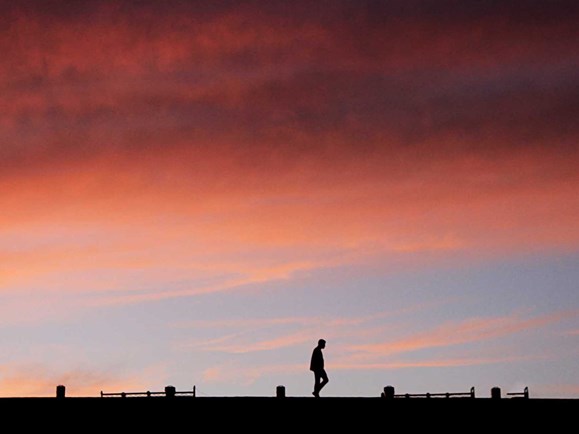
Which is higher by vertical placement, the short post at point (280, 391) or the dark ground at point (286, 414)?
the short post at point (280, 391)

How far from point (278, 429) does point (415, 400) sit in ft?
13.5

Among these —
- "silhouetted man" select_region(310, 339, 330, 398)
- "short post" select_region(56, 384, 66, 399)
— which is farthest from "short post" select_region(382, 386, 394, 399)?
"short post" select_region(56, 384, 66, 399)

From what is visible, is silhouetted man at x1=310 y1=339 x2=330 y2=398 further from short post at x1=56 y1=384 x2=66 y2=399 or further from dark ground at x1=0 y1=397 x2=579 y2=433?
short post at x1=56 y1=384 x2=66 y2=399

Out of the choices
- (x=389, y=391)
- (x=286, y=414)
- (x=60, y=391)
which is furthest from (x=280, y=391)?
(x=60, y=391)

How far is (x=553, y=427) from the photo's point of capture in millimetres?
36438

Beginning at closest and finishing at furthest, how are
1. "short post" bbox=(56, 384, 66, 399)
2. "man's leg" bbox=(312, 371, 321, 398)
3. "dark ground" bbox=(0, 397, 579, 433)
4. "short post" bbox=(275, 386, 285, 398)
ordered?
"dark ground" bbox=(0, 397, 579, 433), "short post" bbox=(56, 384, 66, 399), "short post" bbox=(275, 386, 285, 398), "man's leg" bbox=(312, 371, 321, 398)

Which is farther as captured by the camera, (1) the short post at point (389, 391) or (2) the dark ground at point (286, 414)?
(1) the short post at point (389, 391)

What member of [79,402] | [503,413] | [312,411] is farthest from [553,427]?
[79,402]

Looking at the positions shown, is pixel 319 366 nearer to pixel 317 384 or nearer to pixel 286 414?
pixel 317 384

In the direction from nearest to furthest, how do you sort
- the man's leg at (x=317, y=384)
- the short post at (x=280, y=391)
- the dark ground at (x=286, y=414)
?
1. the dark ground at (x=286, y=414)
2. the short post at (x=280, y=391)
3. the man's leg at (x=317, y=384)

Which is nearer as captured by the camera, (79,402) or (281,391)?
(79,402)

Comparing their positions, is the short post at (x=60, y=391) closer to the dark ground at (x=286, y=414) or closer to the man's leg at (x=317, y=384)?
the dark ground at (x=286, y=414)

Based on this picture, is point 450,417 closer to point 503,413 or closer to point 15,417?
point 503,413

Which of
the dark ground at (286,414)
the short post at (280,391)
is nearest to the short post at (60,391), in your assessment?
the dark ground at (286,414)
